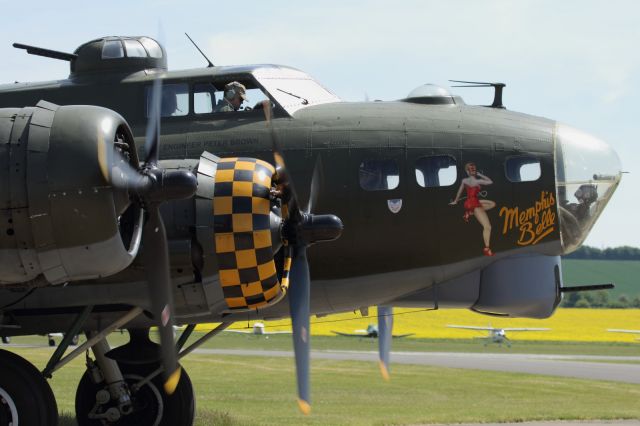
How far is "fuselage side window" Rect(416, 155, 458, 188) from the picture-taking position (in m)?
12.8

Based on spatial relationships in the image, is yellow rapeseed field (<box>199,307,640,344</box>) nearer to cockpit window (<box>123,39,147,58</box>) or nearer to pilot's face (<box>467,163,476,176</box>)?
cockpit window (<box>123,39,147,58</box>)

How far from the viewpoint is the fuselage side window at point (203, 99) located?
1371 centimetres

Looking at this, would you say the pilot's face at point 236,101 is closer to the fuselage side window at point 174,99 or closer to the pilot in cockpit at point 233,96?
the pilot in cockpit at point 233,96

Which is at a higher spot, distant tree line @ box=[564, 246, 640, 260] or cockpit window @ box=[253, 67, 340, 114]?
cockpit window @ box=[253, 67, 340, 114]

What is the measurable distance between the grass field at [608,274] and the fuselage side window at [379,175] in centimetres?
9346

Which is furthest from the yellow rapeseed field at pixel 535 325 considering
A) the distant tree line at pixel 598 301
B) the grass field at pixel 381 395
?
the grass field at pixel 381 395

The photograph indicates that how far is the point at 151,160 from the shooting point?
35.5ft

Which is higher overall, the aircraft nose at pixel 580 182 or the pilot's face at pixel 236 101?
the pilot's face at pixel 236 101

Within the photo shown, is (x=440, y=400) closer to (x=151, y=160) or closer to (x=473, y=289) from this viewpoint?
(x=473, y=289)

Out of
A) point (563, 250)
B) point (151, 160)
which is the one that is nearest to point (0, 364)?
point (151, 160)

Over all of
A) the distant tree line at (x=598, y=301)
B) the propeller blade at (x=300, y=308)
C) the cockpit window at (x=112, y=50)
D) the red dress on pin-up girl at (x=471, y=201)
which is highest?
the cockpit window at (x=112, y=50)

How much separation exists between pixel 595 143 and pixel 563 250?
1.40m

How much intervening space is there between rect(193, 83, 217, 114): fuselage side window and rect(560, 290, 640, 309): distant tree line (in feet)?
281

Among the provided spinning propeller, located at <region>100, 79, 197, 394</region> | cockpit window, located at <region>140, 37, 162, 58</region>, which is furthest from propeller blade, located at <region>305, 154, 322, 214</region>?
cockpit window, located at <region>140, 37, 162, 58</region>
